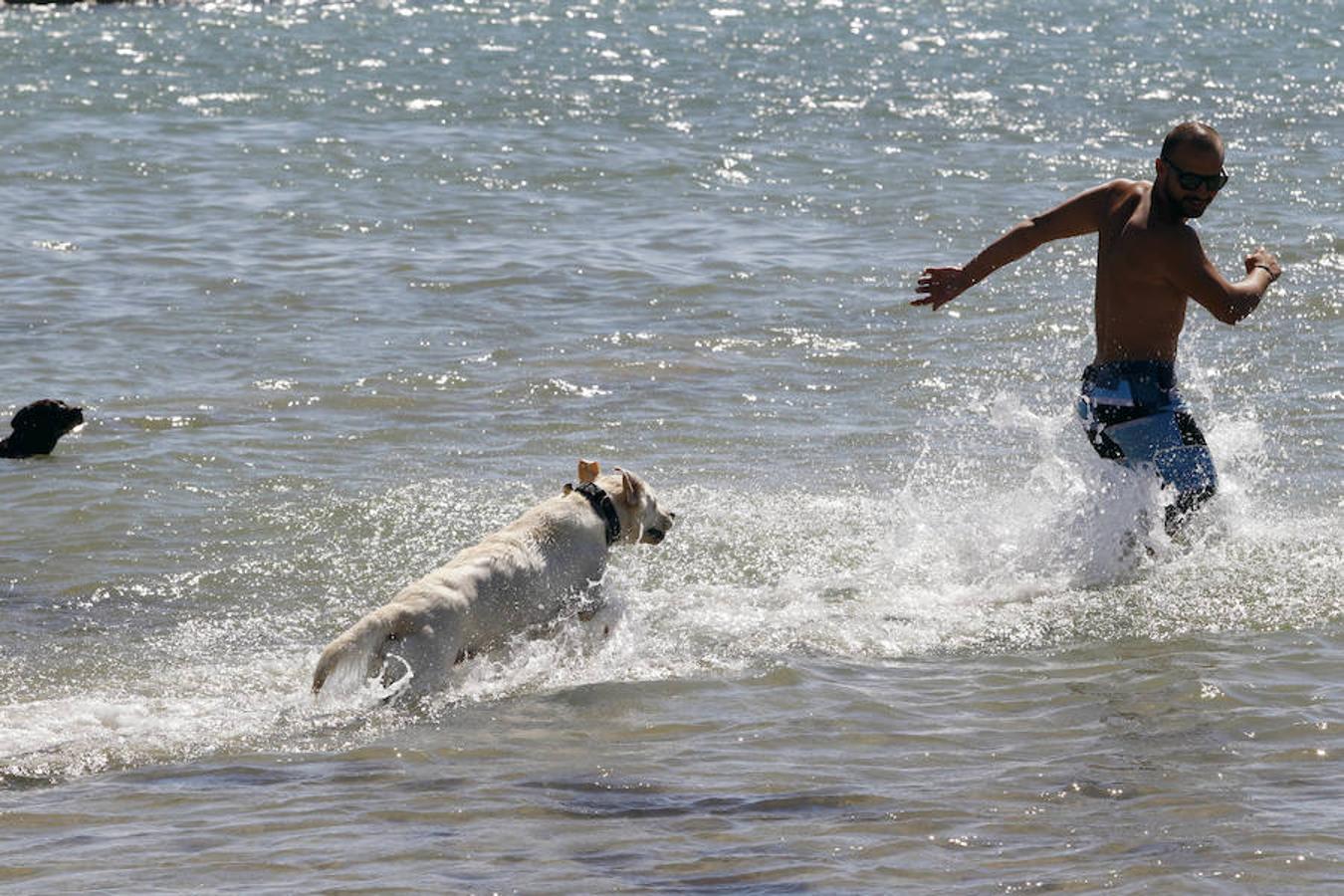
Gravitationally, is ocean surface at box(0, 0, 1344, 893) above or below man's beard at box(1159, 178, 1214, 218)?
below

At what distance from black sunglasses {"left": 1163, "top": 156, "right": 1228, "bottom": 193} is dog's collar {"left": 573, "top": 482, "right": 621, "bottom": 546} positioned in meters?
2.48

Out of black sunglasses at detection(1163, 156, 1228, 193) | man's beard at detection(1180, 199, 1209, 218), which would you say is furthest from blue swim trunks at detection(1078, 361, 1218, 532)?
black sunglasses at detection(1163, 156, 1228, 193)

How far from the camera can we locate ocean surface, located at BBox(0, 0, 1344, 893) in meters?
5.75

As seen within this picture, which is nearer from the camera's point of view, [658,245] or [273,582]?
[273,582]

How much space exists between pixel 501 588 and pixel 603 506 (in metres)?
0.70

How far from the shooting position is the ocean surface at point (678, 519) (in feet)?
18.9

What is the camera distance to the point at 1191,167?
7414 mm

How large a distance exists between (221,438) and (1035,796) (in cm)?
614

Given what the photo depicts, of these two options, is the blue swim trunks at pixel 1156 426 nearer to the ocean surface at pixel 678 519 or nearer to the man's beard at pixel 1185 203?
the ocean surface at pixel 678 519

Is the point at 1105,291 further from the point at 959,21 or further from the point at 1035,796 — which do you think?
the point at 959,21

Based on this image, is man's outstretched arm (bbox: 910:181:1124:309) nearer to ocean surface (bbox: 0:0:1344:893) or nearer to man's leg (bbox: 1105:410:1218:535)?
man's leg (bbox: 1105:410:1218:535)

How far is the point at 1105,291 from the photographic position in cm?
790

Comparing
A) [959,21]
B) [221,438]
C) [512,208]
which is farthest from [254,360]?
[959,21]

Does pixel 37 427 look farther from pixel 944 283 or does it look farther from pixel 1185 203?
pixel 1185 203
